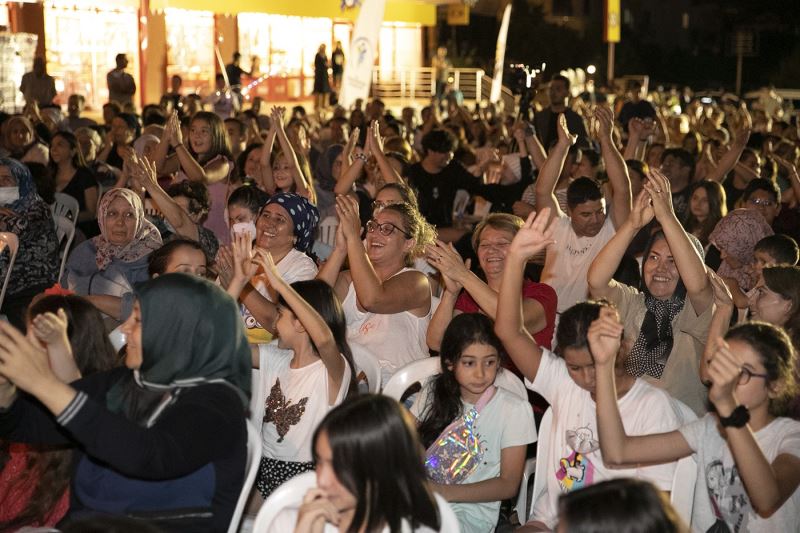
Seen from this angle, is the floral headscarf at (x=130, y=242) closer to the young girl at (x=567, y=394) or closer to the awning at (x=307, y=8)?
the young girl at (x=567, y=394)

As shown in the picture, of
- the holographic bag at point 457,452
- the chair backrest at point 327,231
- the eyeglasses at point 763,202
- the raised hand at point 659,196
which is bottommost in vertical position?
the holographic bag at point 457,452

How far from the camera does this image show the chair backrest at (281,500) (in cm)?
282

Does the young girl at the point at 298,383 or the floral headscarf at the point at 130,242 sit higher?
the floral headscarf at the point at 130,242

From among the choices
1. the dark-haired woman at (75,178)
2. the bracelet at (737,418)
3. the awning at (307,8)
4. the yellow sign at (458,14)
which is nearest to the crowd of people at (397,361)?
the bracelet at (737,418)

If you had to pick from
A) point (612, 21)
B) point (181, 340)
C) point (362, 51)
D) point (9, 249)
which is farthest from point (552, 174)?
point (612, 21)

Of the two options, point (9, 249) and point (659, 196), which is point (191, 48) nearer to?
point (9, 249)

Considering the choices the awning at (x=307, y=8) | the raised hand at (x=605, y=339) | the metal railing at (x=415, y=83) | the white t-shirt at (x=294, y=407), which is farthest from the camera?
the metal railing at (x=415, y=83)

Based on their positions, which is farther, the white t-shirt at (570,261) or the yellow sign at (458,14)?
the yellow sign at (458,14)

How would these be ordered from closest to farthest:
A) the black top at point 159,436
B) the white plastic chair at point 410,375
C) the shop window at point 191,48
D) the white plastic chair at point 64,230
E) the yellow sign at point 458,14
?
the black top at point 159,436
the white plastic chair at point 410,375
the white plastic chair at point 64,230
the shop window at point 191,48
the yellow sign at point 458,14

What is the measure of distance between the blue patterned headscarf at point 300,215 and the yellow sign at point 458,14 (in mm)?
26011

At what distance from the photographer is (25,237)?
568 centimetres

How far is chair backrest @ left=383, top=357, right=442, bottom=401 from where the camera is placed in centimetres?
401

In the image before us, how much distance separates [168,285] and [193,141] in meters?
5.05

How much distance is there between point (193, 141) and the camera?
24.6 feet
